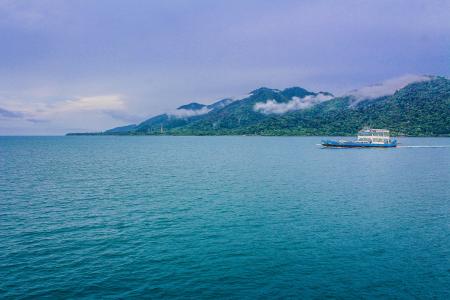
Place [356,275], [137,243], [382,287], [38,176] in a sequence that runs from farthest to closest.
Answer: [38,176], [137,243], [356,275], [382,287]

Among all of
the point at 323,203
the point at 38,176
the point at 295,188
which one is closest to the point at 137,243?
the point at 323,203

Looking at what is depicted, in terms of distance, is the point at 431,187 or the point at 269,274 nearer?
the point at 269,274

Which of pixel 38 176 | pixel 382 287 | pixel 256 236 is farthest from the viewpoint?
pixel 38 176

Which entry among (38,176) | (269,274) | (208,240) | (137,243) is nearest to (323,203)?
(208,240)

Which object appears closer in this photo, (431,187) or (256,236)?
(256,236)

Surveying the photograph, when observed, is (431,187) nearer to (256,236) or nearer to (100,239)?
(256,236)

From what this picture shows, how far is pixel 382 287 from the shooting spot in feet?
104

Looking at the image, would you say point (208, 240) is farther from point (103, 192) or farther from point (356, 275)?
point (103, 192)

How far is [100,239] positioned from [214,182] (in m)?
49.3

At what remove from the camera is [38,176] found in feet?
328

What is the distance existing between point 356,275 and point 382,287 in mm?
2874

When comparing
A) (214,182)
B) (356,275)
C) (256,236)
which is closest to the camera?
(356,275)

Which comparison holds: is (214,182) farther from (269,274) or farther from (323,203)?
(269,274)

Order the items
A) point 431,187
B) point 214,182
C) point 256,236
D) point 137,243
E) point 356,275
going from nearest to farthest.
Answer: point 356,275 < point 137,243 < point 256,236 < point 431,187 < point 214,182
